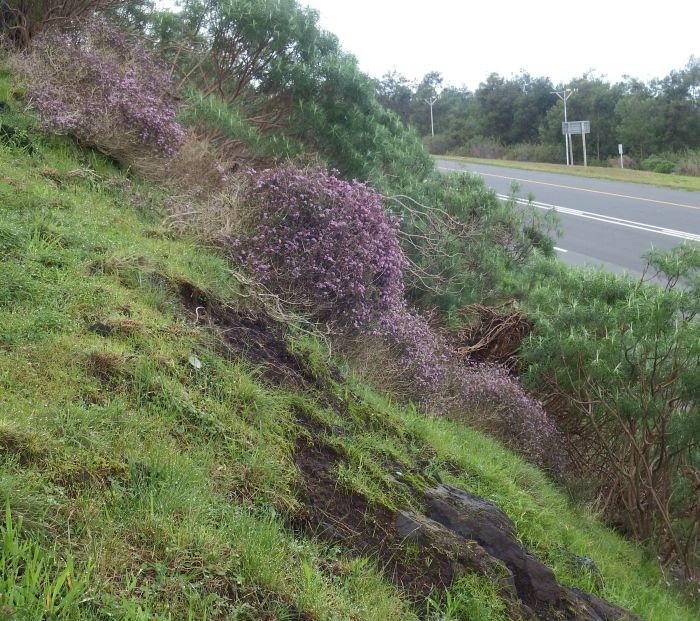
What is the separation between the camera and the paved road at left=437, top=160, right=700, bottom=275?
18158mm

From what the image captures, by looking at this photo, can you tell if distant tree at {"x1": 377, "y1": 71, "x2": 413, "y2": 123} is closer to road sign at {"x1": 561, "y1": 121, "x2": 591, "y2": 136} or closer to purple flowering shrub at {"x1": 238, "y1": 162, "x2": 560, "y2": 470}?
road sign at {"x1": 561, "y1": 121, "x2": 591, "y2": 136}

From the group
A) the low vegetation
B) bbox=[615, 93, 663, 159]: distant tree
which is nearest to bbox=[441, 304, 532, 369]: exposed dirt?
the low vegetation

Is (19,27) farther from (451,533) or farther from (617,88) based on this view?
Result: (617,88)

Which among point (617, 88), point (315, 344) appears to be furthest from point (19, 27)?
point (617, 88)

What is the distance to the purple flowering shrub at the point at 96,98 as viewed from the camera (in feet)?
23.9

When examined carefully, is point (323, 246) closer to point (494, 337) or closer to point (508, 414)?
point (508, 414)

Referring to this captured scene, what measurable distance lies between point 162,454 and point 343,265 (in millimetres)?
3391

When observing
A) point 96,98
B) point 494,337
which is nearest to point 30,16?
point 96,98

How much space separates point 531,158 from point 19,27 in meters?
47.2

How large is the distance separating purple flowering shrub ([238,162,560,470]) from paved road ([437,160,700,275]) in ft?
26.0

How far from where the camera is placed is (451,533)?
155 inches

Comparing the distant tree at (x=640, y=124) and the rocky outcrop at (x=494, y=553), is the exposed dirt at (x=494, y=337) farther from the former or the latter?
the distant tree at (x=640, y=124)

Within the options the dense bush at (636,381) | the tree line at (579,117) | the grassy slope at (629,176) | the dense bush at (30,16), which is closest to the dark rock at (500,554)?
the dense bush at (636,381)

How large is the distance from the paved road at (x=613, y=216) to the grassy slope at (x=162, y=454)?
32.0 feet
